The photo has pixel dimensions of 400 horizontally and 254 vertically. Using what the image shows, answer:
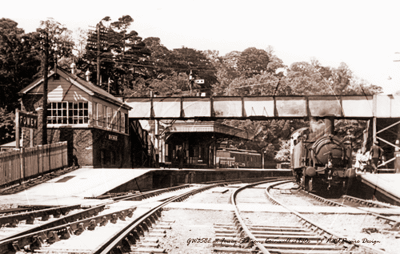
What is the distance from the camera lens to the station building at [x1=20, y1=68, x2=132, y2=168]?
27.4m

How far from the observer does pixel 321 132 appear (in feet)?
57.7

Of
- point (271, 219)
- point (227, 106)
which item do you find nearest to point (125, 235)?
point (271, 219)

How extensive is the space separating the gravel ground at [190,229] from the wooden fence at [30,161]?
1012cm

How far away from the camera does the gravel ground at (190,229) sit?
287 inches

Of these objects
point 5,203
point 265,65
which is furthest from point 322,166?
point 265,65

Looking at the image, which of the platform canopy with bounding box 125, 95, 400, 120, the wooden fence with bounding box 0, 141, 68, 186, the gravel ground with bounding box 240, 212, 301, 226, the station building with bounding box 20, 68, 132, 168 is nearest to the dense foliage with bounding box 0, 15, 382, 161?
the gravel ground with bounding box 240, 212, 301, 226

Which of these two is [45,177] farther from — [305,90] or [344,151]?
[305,90]

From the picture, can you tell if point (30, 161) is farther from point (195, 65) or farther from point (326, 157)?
point (195, 65)

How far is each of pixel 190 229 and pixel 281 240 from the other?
2.18 metres

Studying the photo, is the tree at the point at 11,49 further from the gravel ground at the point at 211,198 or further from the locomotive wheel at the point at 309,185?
the locomotive wheel at the point at 309,185

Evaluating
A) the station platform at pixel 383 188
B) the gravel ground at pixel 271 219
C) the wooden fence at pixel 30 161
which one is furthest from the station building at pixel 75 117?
the gravel ground at pixel 271 219

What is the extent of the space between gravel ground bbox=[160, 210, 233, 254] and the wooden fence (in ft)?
33.2

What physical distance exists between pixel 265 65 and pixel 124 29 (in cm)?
187

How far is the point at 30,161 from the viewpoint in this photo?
21969 millimetres
